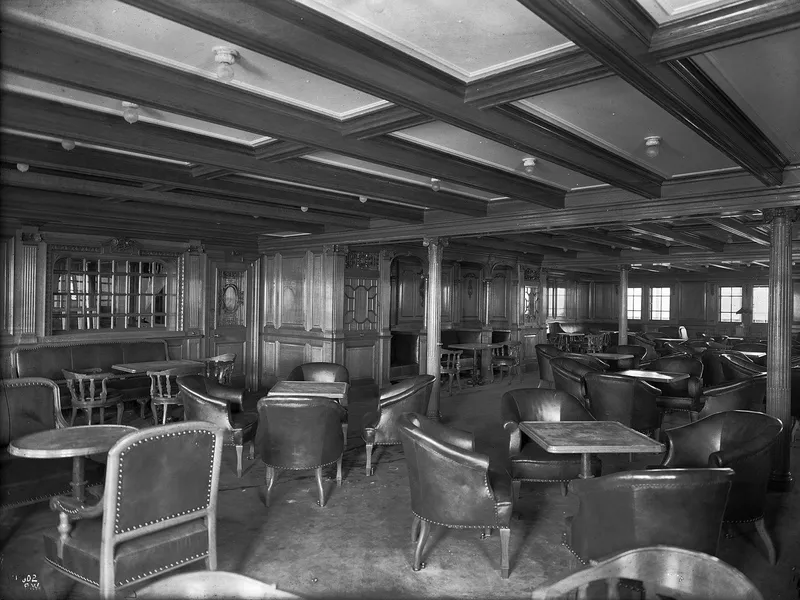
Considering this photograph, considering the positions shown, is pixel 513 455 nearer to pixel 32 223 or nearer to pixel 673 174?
pixel 673 174

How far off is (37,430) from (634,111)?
448cm

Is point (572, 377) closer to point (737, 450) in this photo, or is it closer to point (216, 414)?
point (737, 450)

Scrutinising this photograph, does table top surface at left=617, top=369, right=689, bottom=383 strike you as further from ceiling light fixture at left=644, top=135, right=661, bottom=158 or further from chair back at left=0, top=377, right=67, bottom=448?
chair back at left=0, top=377, right=67, bottom=448

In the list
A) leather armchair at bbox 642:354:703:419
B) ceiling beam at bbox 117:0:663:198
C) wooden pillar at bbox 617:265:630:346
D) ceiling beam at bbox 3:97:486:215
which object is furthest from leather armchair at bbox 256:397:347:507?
wooden pillar at bbox 617:265:630:346

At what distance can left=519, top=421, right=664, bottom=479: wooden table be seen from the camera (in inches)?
137

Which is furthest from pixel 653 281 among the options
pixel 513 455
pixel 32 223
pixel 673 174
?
pixel 32 223

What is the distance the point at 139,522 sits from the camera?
2631mm

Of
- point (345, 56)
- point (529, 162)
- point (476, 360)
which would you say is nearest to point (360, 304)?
point (476, 360)

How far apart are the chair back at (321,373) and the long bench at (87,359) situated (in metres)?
2.39

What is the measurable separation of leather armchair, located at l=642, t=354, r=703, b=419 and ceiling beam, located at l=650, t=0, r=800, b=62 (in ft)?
15.9

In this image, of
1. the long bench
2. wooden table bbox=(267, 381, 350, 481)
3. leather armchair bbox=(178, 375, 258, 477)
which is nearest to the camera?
leather armchair bbox=(178, 375, 258, 477)

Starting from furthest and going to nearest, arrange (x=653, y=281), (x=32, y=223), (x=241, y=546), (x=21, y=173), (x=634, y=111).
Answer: (x=653, y=281) < (x=32, y=223) < (x=21, y=173) < (x=241, y=546) < (x=634, y=111)

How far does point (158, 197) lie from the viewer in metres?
5.70

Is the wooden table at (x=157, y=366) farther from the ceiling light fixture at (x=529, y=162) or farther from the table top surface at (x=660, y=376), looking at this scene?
the table top surface at (x=660, y=376)
